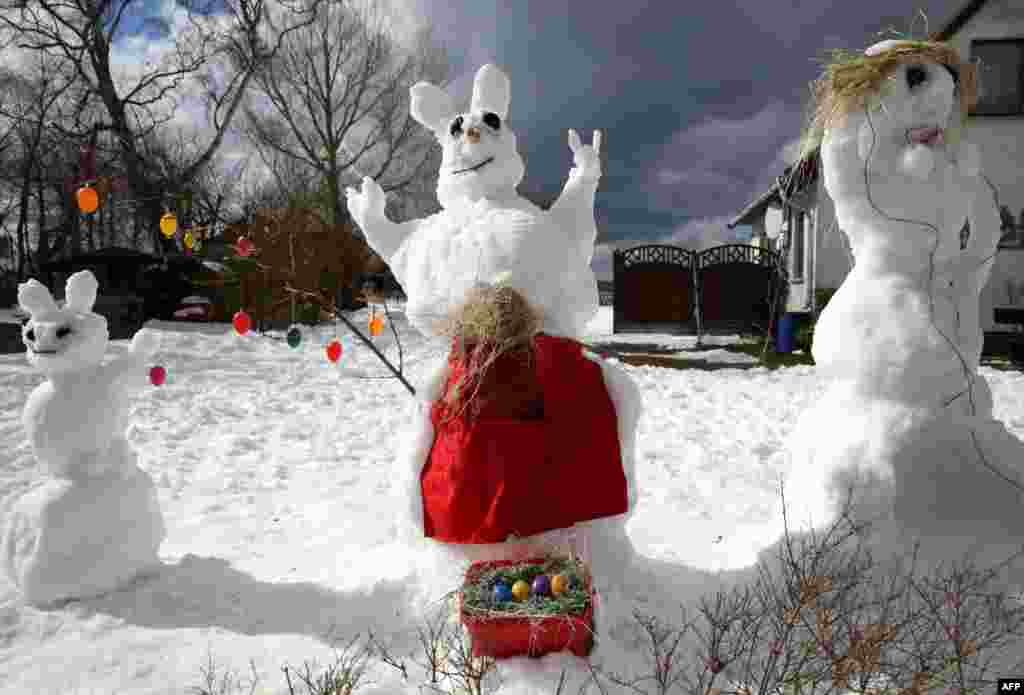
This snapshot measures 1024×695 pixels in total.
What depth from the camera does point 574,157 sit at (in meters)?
2.84

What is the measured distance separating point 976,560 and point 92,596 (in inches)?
129

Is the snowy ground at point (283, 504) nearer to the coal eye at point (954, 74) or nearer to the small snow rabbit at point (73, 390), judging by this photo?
the small snow rabbit at point (73, 390)

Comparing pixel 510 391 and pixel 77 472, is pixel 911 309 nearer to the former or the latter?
pixel 510 391

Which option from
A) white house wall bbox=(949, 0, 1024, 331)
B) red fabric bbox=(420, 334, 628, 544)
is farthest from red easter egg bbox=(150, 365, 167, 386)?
white house wall bbox=(949, 0, 1024, 331)

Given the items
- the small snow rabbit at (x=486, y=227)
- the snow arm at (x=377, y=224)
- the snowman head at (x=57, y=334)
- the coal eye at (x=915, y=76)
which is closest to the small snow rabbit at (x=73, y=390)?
the snowman head at (x=57, y=334)

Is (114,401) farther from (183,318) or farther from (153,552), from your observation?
(183,318)

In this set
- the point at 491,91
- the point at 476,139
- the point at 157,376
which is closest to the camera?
the point at 476,139

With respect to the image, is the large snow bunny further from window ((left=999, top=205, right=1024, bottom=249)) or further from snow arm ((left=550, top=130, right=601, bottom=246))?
window ((left=999, top=205, right=1024, bottom=249))

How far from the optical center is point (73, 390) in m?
2.63

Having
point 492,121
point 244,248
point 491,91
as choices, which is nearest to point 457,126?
point 492,121

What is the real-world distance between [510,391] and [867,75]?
5.61 feet

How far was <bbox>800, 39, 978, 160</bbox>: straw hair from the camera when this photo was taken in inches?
91.1

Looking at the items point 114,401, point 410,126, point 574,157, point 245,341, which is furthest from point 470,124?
point 410,126

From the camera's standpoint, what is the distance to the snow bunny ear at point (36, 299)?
8.58ft
